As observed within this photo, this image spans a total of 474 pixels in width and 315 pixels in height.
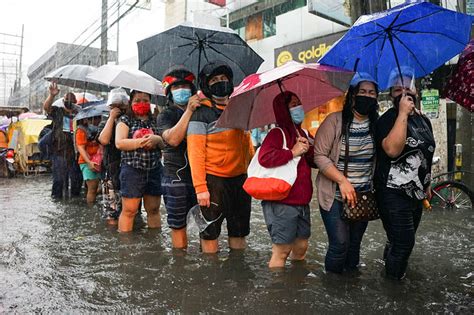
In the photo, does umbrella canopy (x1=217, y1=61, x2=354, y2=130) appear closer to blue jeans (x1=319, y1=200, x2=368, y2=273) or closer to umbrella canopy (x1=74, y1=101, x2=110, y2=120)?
blue jeans (x1=319, y1=200, x2=368, y2=273)

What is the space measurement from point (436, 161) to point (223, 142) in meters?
5.41

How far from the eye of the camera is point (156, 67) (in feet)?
15.2

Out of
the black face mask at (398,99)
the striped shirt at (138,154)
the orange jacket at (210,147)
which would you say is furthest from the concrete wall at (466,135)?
the striped shirt at (138,154)

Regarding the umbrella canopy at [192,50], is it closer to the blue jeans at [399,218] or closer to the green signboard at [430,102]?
the blue jeans at [399,218]

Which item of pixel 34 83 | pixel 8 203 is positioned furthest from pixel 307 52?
pixel 34 83

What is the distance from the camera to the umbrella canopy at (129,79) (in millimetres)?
4812

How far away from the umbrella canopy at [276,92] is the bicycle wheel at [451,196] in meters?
4.23

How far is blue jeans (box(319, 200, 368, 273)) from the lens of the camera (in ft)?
10.8

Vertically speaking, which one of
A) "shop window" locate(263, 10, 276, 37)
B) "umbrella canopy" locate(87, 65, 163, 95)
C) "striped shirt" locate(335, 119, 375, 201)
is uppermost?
"shop window" locate(263, 10, 276, 37)

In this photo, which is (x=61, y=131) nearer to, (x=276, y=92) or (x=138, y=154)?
(x=138, y=154)

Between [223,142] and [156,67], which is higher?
[156,67]

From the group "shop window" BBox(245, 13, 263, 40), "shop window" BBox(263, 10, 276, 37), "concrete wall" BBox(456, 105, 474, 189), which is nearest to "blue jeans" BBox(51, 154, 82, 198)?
"concrete wall" BBox(456, 105, 474, 189)

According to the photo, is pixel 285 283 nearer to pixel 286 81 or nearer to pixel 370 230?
pixel 286 81

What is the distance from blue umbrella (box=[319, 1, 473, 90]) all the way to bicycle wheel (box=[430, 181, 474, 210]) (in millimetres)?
4019
